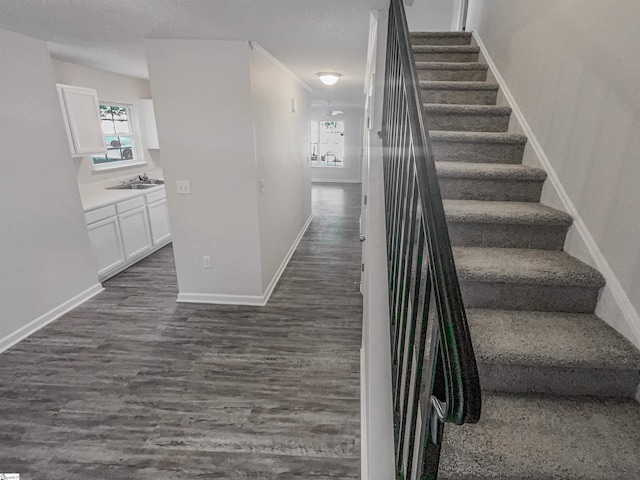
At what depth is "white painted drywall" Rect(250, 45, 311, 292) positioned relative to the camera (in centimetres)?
320

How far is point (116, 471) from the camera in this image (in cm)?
175

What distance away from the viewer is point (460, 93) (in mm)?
2465

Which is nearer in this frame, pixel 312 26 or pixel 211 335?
pixel 312 26

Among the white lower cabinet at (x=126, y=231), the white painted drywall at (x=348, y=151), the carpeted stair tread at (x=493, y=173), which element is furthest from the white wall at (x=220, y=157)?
the white painted drywall at (x=348, y=151)

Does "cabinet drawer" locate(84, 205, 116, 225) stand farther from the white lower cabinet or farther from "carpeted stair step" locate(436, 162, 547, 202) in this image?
"carpeted stair step" locate(436, 162, 547, 202)

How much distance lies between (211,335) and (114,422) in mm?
977

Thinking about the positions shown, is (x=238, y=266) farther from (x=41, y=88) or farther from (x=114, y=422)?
(x=41, y=88)

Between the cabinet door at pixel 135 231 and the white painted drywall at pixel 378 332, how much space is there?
10.8 ft

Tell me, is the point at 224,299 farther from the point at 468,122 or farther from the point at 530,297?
the point at 530,297

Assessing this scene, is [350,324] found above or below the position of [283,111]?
below

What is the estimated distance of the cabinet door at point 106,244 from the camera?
367 centimetres

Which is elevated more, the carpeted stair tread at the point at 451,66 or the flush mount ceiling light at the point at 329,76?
the flush mount ceiling light at the point at 329,76

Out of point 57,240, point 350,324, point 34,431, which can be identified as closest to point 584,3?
point 350,324

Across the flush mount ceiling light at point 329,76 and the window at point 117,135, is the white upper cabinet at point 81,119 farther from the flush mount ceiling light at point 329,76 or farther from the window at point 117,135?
the flush mount ceiling light at point 329,76
